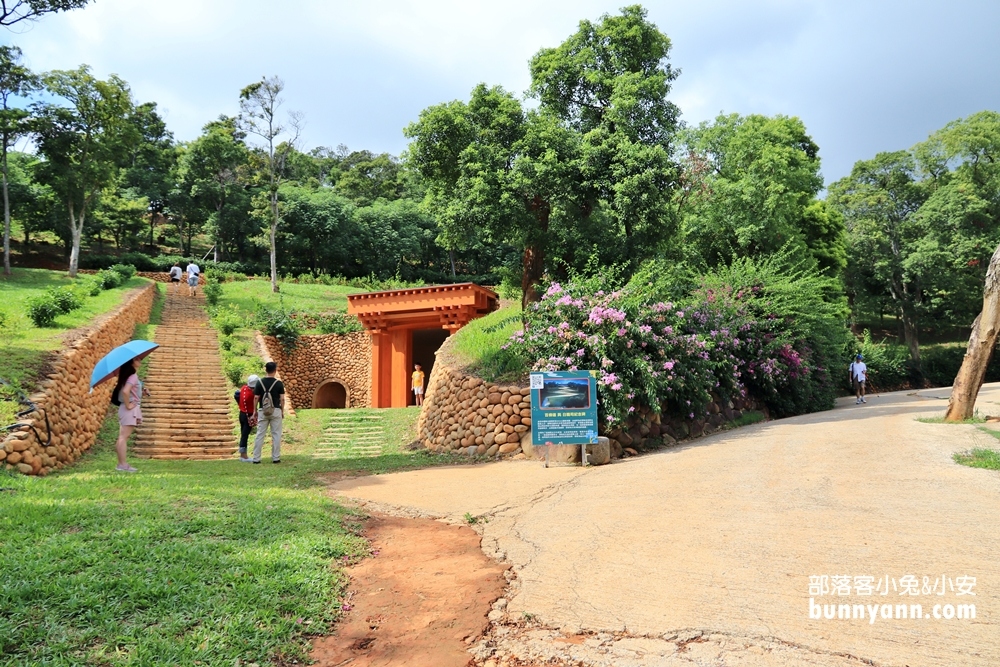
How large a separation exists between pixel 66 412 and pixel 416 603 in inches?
305

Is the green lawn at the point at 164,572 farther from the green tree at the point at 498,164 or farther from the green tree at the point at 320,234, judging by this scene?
the green tree at the point at 320,234

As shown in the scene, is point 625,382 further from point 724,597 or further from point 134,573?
point 134,573

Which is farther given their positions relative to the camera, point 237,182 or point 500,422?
point 237,182

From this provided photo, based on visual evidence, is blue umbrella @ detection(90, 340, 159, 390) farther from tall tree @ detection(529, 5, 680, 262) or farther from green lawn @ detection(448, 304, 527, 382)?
tall tree @ detection(529, 5, 680, 262)

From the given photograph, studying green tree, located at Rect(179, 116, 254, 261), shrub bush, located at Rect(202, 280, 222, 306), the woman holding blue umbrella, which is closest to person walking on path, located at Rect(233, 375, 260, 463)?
the woman holding blue umbrella

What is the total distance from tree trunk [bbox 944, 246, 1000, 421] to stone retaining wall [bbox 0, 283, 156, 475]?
13798 millimetres

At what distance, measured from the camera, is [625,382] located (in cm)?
933

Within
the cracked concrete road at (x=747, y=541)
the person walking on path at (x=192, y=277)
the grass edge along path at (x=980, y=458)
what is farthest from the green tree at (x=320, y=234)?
the grass edge along path at (x=980, y=458)

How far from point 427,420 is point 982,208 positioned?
31.6 metres

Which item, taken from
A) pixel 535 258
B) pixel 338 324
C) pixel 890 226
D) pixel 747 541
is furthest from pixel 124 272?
pixel 890 226

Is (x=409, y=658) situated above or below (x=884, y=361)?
below

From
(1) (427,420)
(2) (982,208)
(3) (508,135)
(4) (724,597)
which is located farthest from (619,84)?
(2) (982,208)

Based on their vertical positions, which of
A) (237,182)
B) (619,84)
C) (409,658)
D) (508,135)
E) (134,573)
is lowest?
(409,658)

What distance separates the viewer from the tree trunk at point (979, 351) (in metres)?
9.64
